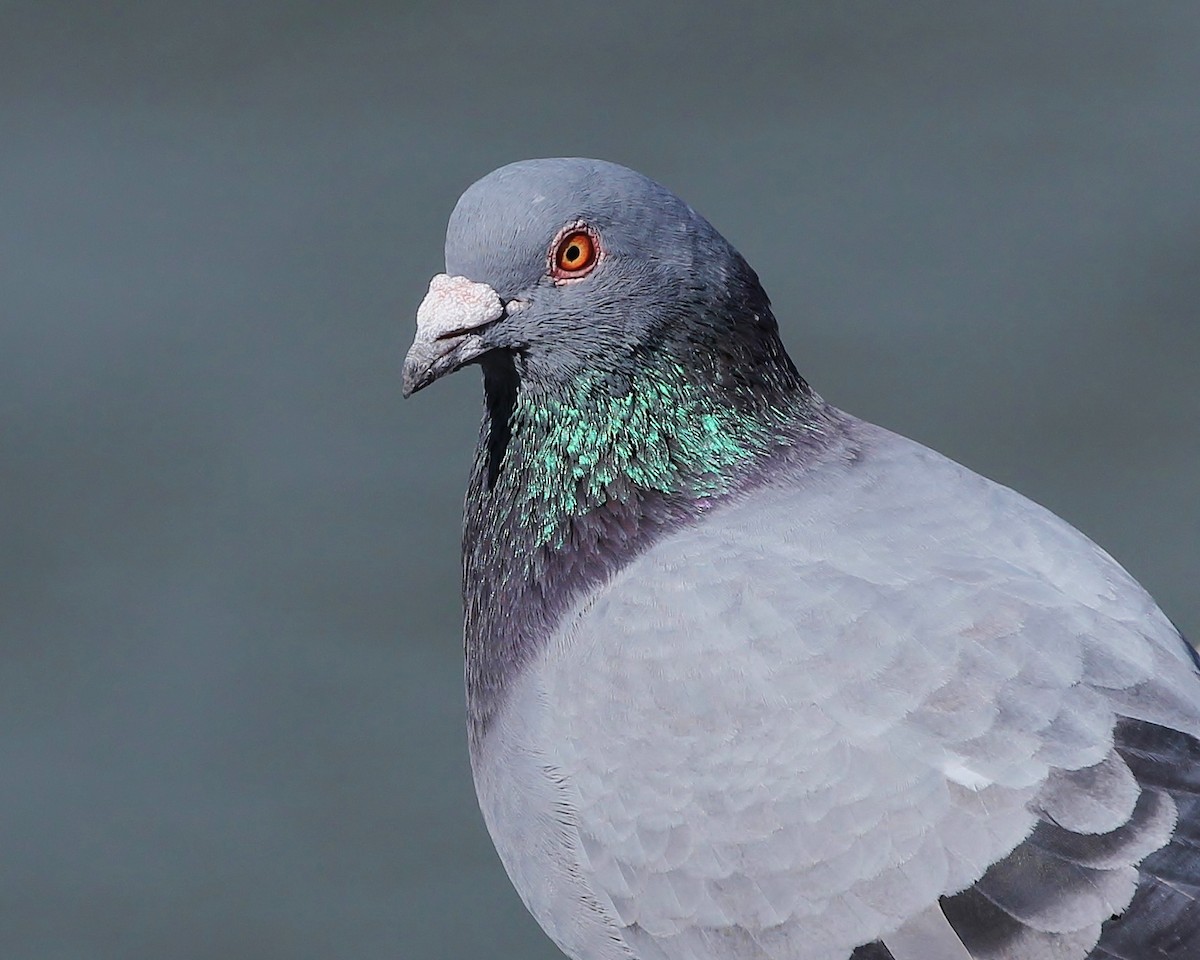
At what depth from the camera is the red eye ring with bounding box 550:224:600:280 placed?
18.5 ft

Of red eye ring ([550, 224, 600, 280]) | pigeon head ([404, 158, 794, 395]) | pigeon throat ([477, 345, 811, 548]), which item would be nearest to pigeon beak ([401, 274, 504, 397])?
pigeon head ([404, 158, 794, 395])

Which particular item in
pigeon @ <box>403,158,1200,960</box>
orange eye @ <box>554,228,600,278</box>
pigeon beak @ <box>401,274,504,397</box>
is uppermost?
orange eye @ <box>554,228,600,278</box>

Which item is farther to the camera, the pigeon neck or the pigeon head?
the pigeon neck

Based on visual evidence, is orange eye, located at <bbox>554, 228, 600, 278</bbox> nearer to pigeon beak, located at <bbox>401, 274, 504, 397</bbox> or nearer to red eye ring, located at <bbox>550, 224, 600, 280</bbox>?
red eye ring, located at <bbox>550, 224, 600, 280</bbox>

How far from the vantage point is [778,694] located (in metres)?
5.34

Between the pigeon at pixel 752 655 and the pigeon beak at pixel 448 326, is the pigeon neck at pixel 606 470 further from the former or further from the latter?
the pigeon beak at pixel 448 326

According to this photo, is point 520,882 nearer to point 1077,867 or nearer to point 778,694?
point 778,694

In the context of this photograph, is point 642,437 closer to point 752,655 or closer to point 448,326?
point 448,326

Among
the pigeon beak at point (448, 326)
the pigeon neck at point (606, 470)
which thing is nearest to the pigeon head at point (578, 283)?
the pigeon beak at point (448, 326)

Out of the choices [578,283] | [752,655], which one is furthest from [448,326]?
[752,655]

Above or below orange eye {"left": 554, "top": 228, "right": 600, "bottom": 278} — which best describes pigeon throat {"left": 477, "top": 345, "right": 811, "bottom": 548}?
below

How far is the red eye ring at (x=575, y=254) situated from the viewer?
222 inches

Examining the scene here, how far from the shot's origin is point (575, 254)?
5.69 meters

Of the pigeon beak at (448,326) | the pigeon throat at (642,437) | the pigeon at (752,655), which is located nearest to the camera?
the pigeon at (752,655)
